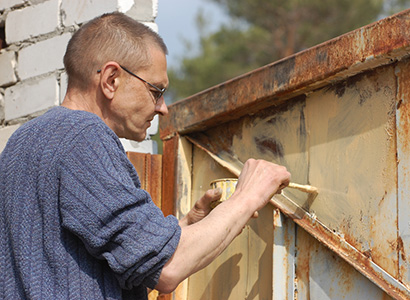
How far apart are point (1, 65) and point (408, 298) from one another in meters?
2.90

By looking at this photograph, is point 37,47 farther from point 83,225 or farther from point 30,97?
point 83,225

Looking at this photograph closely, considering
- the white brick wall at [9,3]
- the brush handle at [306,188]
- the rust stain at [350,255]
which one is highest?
the white brick wall at [9,3]

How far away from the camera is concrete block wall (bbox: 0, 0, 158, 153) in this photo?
12.0 feet

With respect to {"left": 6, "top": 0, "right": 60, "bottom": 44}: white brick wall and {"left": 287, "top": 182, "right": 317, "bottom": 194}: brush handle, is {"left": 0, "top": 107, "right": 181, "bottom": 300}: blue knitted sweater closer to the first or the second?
{"left": 287, "top": 182, "right": 317, "bottom": 194}: brush handle

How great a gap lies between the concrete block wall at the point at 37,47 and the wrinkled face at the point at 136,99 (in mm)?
1179

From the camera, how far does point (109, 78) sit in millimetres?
2229

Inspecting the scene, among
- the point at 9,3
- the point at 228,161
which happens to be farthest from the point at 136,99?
the point at 9,3

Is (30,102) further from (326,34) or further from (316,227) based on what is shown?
(326,34)

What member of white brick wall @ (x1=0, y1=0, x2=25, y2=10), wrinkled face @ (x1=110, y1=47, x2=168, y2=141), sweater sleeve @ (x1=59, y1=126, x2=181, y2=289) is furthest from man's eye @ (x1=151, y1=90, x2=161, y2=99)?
white brick wall @ (x1=0, y1=0, x2=25, y2=10)

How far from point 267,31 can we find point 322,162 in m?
13.7

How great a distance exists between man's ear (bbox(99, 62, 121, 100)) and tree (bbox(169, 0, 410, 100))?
13098 millimetres

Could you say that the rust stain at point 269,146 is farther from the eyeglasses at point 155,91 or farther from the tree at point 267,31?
the tree at point 267,31

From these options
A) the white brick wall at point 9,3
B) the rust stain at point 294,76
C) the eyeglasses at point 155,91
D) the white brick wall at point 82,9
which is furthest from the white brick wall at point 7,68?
the eyeglasses at point 155,91

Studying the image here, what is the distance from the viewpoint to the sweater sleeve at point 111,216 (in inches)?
74.4
